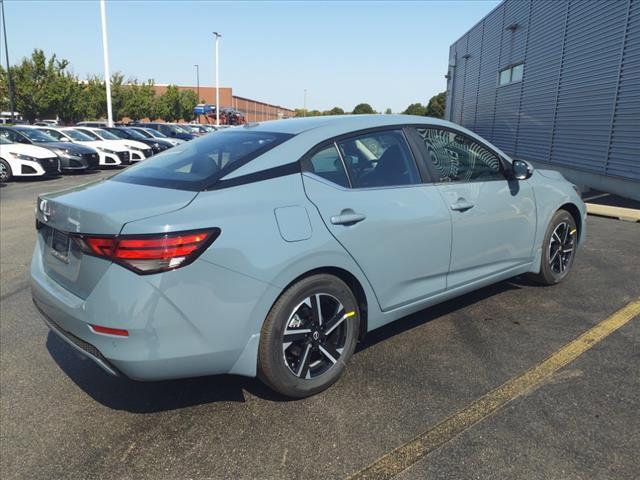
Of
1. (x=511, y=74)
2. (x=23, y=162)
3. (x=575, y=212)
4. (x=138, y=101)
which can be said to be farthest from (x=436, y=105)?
(x=575, y=212)

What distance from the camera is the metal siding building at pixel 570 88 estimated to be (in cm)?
1119

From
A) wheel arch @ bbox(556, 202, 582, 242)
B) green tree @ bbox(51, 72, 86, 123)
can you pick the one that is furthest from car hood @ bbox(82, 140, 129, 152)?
green tree @ bbox(51, 72, 86, 123)

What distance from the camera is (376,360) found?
131 inches

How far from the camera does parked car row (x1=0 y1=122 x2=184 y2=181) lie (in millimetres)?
13758

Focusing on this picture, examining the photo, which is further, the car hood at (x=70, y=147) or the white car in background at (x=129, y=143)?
the white car in background at (x=129, y=143)

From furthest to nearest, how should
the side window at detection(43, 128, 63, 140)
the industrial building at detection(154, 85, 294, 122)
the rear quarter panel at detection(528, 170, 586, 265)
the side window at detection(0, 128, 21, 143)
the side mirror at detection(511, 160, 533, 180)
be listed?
the industrial building at detection(154, 85, 294, 122), the side window at detection(43, 128, 63, 140), the side window at detection(0, 128, 21, 143), the rear quarter panel at detection(528, 170, 586, 265), the side mirror at detection(511, 160, 533, 180)

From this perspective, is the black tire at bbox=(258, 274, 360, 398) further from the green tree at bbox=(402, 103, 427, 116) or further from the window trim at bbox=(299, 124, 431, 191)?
the green tree at bbox=(402, 103, 427, 116)

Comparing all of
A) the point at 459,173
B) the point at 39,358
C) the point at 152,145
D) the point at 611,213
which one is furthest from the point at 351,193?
the point at 152,145

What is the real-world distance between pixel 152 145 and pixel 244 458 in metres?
19.9

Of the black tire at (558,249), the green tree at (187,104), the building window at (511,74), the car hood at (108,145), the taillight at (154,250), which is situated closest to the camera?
the taillight at (154,250)

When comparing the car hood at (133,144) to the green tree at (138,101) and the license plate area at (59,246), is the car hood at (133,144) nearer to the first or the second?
the license plate area at (59,246)

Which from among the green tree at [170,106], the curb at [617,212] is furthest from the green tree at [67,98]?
the curb at [617,212]

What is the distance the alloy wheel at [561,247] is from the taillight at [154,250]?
3.42 meters

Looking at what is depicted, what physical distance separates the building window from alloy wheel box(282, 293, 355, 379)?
60.3 ft
